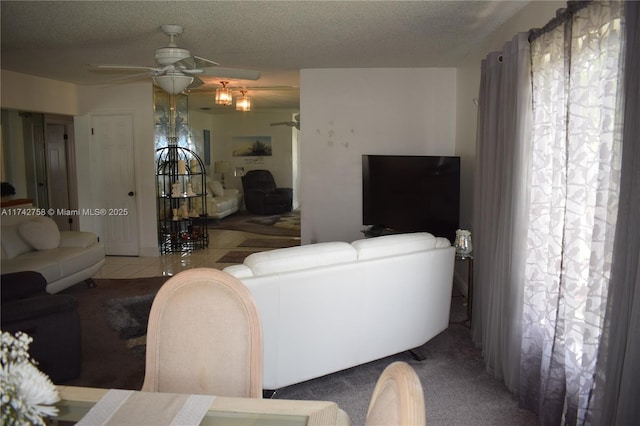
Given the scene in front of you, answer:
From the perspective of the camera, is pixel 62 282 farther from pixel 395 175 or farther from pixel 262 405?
pixel 262 405

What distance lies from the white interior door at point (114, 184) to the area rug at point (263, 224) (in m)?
2.63

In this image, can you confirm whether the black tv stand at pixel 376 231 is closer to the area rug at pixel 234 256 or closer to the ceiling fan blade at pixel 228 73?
the area rug at pixel 234 256

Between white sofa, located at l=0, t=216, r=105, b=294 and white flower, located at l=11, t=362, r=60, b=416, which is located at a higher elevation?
white flower, located at l=11, t=362, r=60, b=416

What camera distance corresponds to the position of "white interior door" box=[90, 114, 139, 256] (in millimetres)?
6941

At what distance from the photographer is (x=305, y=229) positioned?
19.4ft

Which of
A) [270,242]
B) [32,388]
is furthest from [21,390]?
[270,242]

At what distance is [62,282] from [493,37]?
179 inches

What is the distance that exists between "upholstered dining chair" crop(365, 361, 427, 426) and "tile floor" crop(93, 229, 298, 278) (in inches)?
207

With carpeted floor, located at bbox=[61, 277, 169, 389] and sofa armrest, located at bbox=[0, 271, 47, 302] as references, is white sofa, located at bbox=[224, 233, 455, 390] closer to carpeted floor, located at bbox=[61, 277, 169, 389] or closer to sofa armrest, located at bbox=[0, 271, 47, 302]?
carpeted floor, located at bbox=[61, 277, 169, 389]

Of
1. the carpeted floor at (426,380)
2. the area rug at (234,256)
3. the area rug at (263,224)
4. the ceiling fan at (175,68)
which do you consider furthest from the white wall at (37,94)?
the area rug at (263,224)

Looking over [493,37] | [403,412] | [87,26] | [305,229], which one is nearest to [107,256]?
[305,229]

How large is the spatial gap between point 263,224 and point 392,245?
7088 mm

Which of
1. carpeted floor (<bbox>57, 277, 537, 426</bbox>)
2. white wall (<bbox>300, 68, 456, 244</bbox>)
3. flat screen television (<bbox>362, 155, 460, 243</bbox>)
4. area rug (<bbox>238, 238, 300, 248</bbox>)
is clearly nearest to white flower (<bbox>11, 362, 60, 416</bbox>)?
carpeted floor (<bbox>57, 277, 537, 426</bbox>)

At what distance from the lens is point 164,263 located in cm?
657
